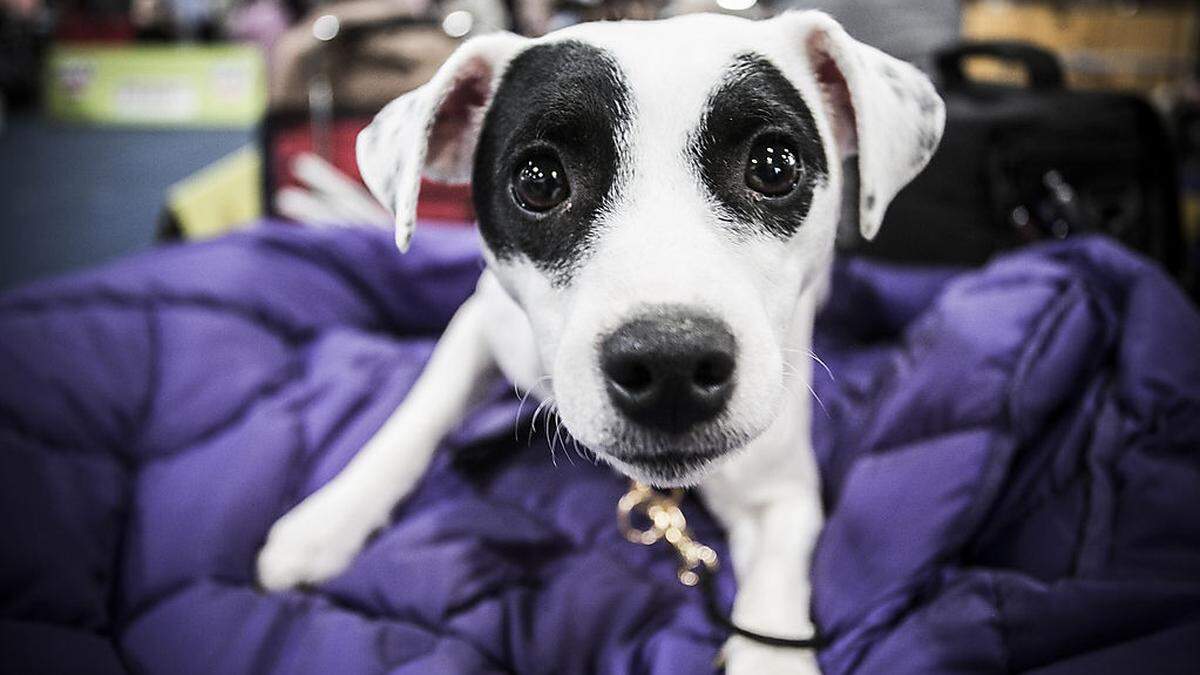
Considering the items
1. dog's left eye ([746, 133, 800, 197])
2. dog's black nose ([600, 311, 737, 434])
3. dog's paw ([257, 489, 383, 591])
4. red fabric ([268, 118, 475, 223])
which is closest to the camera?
dog's black nose ([600, 311, 737, 434])

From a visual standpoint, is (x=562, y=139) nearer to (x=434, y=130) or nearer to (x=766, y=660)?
(x=434, y=130)

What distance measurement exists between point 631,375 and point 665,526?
17.5 inches

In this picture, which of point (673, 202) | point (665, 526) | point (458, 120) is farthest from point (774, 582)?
point (458, 120)

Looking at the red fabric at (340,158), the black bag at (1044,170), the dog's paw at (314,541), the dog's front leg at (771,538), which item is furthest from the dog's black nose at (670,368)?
the red fabric at (340,158)

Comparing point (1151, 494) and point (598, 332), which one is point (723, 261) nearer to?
point (598, 332)

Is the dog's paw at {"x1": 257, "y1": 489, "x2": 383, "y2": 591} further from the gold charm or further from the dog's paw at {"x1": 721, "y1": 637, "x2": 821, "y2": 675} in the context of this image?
the dog's paw at {"x1": 721, "y1": 637, "x2": 821, "y2": 675}

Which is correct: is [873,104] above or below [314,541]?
above

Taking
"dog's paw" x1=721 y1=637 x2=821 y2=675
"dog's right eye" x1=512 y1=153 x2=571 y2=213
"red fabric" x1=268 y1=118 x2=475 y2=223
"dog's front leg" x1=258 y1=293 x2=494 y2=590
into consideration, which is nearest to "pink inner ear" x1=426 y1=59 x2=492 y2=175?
"dog's right eye" x1=512 y1=153 x2=571 y2=213

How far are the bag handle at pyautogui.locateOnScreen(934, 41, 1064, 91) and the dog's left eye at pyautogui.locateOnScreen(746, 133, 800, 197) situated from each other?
3.21ft

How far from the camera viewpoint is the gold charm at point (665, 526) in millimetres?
926

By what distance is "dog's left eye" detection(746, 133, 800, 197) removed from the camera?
68 centimetres

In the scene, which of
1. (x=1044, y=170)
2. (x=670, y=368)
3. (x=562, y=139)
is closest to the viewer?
(x=670, y=368)

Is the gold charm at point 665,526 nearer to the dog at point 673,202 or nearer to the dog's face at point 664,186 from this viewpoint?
the dog at point 673,202

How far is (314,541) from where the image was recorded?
2.97 feet
